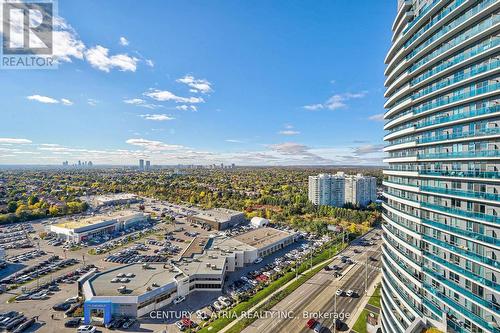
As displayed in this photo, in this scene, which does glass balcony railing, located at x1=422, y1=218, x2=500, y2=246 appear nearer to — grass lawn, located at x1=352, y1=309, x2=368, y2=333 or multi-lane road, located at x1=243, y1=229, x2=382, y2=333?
grass lawn, located at x1=352, y1=309, x2=368, y2=333

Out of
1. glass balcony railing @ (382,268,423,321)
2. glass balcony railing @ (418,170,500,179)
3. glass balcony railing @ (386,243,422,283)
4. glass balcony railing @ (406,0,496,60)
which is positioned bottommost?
glass balcony railing @ (382,268,423,321)

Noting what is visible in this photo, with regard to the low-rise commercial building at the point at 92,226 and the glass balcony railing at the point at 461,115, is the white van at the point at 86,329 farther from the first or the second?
the glass balcony railing at the point at 461,115

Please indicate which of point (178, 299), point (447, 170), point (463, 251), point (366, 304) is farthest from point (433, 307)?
point (178, 299)

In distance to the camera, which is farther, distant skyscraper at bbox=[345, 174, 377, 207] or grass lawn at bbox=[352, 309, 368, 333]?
distant skyscraper at bbox=[345, 174, 377, 207]

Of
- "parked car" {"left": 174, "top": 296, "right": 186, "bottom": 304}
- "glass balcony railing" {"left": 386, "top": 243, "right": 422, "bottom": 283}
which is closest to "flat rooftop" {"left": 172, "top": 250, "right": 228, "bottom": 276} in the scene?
"parked car" {"left": 174, "top": 296, "right": 186, "bottom": 304}

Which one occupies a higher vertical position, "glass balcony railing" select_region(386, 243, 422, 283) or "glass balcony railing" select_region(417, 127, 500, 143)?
"glass balcony railing" select_region(417, 127, 500, 143)

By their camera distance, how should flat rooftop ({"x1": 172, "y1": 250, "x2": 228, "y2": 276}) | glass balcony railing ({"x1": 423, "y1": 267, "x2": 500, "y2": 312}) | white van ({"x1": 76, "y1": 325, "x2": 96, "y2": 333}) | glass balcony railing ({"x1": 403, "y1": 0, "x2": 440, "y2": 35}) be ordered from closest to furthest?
glass balcony railing ({"x1": 423, "y1": 267, "x2": 500, "y2": 312}) → glass balcony railing ({"x1": 403, "y1": 0, "x2": 440, "y2": 35}) → white van ({"x1": 76, "y1": 325, "x2": 96, "y2": 333}) → flat rooftop ({"x1": 172, "y1": 250, "x2": 228, "y2": 276})

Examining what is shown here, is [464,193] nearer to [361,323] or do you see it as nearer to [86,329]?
[361,323]

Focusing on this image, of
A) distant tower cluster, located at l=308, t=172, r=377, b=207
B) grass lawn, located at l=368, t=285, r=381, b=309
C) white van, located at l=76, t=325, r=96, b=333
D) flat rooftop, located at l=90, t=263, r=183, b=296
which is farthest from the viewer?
distant tower cluster, located at l=308, t=172, r=377, b=207

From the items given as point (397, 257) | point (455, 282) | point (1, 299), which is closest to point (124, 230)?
point (1, 299)
